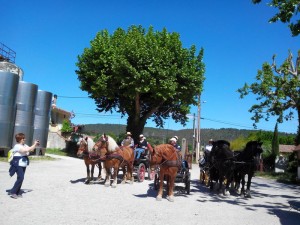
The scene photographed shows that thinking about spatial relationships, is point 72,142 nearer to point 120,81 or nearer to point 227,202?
point 120,81

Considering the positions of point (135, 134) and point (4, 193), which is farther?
point (135, 134)

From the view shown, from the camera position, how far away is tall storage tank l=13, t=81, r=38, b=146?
26.1 m

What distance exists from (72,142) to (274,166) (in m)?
23.0

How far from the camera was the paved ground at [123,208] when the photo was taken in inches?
316

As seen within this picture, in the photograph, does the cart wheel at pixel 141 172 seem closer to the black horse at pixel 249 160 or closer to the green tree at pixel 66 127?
the black horse at pixel 249 160

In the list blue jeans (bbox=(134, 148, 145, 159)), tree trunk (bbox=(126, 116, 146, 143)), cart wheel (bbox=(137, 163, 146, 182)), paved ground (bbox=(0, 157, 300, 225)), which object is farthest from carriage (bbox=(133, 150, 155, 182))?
tree trunk (bbox=(126, 116, 146, 143))

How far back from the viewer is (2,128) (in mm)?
24438

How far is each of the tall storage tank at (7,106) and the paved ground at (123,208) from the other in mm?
12102

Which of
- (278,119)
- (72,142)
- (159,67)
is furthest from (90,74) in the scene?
(278,119)

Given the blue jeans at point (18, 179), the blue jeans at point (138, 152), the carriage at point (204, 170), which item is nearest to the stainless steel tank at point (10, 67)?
the blue jeans at point (138, 152)

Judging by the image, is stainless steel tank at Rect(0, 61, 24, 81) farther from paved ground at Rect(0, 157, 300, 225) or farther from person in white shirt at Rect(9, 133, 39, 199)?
person in white shirt at Rect(9, 133, 39, 199)

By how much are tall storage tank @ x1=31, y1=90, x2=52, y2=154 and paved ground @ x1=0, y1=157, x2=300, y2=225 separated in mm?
16098

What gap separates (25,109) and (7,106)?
1869 millimetres

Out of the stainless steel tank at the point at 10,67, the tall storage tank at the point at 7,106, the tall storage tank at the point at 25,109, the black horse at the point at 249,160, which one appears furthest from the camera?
the stainless steel tank at the point at 10,67
